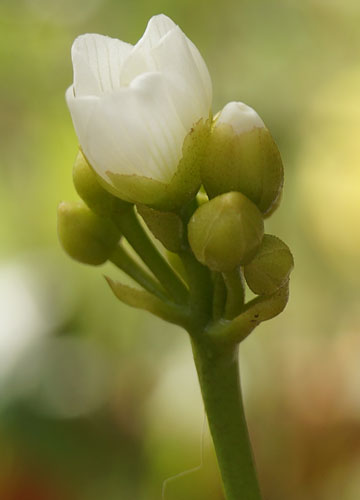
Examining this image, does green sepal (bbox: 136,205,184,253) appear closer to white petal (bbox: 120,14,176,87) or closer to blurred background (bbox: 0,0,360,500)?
white petal (bbox: 120,14,176,87)

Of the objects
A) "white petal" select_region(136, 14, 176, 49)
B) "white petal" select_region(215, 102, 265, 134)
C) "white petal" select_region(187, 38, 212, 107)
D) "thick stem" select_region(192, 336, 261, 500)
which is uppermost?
"white petal" select_region(136, 14, 176, 49)

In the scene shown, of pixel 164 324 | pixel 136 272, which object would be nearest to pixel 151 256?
pixel 136 272

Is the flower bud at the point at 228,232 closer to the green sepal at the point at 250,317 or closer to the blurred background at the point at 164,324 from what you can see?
the green sepal at the point at 250,317

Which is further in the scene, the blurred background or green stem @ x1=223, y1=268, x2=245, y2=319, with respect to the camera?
the blurred background

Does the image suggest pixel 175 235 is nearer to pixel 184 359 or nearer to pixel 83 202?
pixel 83 202

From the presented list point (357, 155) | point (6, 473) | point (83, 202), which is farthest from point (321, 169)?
point (83, 202)

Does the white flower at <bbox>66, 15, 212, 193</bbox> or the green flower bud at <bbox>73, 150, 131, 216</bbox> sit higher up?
the white flower at <bbox>66, 15, 212, 193</bbox>

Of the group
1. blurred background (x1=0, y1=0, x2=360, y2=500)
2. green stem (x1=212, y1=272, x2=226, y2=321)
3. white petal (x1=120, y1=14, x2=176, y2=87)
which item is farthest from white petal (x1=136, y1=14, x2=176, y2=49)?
blurred background (x1=0, y1=0, x2=360, y2=500)
